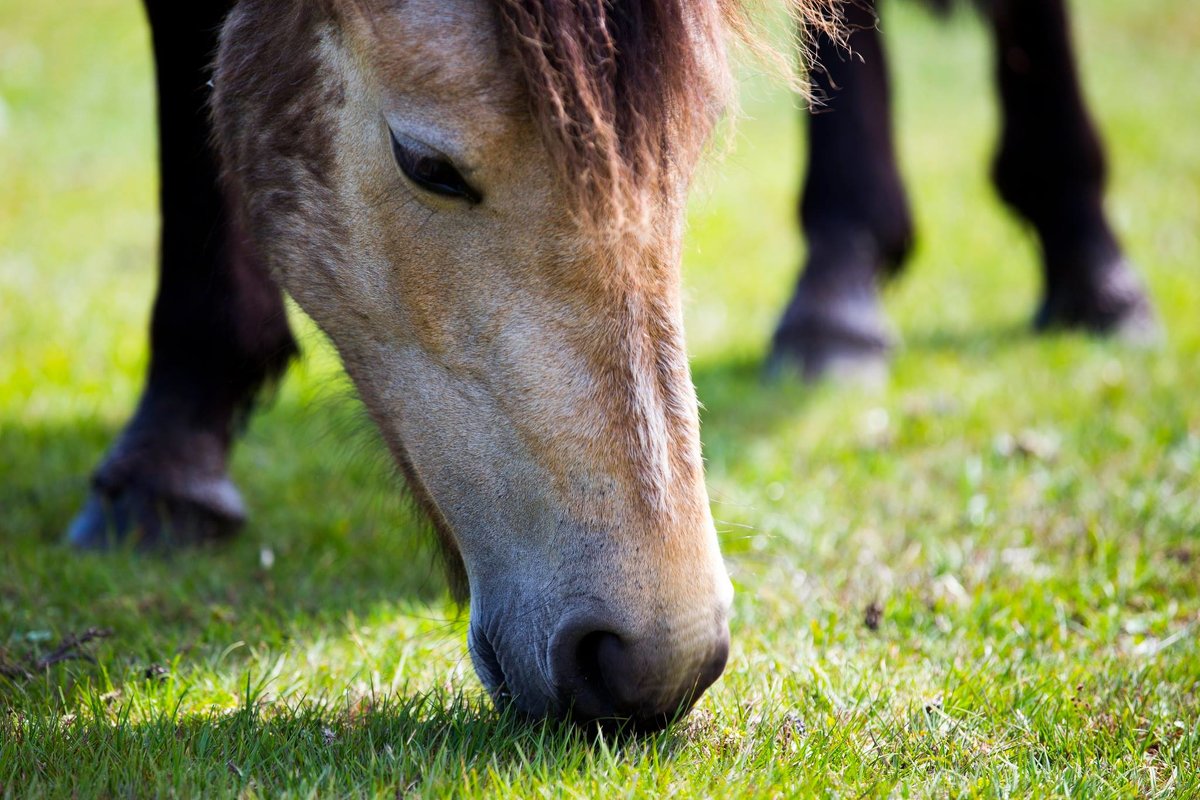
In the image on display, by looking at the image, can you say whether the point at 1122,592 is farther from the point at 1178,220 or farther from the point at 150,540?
the point at 1178,220

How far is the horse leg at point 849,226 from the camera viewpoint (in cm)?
475

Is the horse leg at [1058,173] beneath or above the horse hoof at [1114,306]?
above

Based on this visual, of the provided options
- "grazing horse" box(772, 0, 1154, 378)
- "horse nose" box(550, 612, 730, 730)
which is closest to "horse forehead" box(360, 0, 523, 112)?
"horse nose" box(550, 612, 730, 730)

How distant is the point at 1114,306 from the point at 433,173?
166 inches

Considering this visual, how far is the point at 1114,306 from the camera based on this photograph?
5258mm

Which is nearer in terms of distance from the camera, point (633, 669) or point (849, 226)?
point (633, 669)

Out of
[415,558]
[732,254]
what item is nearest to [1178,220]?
[732,254]

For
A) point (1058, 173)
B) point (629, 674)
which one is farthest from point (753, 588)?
point (1058, 173)

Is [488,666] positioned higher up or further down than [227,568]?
higher up

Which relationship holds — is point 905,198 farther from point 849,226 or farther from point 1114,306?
point 1114,306

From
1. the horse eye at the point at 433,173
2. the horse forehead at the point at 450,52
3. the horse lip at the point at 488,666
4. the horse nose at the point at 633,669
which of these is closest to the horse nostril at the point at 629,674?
the horse nose at the point at 633,669

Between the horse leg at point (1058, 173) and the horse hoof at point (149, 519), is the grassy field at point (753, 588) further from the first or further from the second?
the horse leg at point (1058, 173)

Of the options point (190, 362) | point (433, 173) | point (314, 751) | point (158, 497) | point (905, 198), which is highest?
point (433, 173)

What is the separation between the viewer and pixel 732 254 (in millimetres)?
7113
